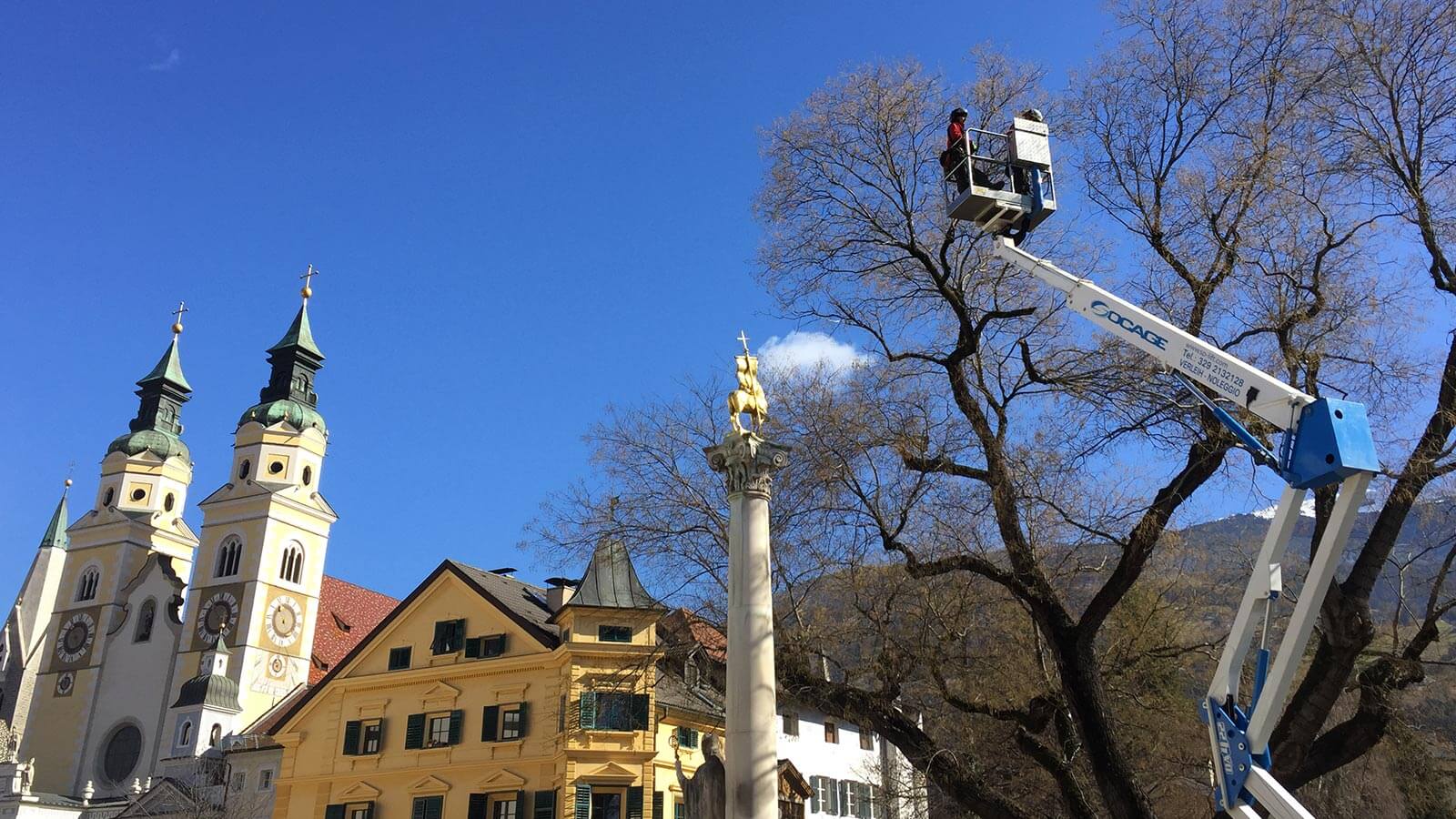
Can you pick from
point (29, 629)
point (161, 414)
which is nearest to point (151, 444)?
point (161, 414)

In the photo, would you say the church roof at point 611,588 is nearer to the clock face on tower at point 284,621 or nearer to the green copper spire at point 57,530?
the clock face on tower at point 284,621

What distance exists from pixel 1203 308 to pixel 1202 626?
46.0 ft

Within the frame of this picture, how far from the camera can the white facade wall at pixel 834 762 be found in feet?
137

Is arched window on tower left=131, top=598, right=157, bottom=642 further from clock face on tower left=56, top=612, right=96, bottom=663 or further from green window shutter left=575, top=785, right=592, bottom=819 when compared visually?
green window shutter left=575, top=785, right=592, bottom=819

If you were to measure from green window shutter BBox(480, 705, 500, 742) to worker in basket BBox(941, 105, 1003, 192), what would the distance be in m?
28.0

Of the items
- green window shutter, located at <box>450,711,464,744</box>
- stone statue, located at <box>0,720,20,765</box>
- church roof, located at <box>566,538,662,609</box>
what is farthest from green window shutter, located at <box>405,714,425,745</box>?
stone statue, located at <box>0,720,20,765</box>

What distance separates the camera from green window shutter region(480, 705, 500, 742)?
126 feet

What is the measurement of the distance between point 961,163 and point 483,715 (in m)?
28.7

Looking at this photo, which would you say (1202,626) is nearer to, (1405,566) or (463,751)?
(1405,566)

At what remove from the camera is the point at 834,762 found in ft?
146

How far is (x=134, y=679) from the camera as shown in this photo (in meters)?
72.6

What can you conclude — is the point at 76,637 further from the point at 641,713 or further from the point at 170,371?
the point at 641,713

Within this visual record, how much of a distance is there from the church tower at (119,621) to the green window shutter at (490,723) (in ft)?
126

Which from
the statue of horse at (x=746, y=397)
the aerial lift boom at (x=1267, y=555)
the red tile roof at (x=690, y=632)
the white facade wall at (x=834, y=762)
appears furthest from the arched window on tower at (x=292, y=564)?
the aerial lift boom at (x=1267, y=555)
